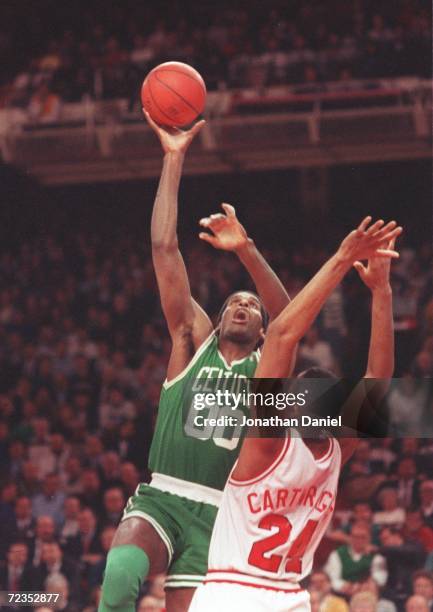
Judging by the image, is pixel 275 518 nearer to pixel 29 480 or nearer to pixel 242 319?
pixel 242 319

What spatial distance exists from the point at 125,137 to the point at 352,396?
10.2 meters

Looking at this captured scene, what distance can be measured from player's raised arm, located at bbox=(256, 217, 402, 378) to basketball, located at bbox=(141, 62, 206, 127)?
6.30 ft

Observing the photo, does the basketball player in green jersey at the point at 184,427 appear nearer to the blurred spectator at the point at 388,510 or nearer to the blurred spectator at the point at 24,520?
the blurred spectator at the point at 388,510

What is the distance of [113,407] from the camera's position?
11336 mm

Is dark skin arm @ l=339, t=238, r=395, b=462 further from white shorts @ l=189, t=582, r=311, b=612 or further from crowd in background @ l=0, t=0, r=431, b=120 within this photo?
crowd in background @ l=0, t=0, r=431, b=120

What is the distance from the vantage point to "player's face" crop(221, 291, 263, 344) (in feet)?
15.3

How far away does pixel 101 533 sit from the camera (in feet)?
28.6

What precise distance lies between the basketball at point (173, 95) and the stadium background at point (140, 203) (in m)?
4.69

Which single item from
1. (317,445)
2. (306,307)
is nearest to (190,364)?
(317,445)

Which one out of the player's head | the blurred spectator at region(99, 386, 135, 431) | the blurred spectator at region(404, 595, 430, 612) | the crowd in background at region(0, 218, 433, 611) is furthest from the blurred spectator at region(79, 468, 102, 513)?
the player's head

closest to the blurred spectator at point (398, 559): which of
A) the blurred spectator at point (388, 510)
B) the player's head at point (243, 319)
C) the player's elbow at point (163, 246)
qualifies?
the blurred spectator at point (388, 510)

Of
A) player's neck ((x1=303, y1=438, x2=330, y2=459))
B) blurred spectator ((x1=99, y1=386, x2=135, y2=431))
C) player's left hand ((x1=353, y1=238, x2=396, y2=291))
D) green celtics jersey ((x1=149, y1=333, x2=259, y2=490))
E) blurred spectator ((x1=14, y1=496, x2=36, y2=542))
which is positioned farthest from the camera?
blurred spectator ((x1=99, y1=386, x2=135, y2=431))

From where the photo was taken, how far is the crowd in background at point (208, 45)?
14.1 metres

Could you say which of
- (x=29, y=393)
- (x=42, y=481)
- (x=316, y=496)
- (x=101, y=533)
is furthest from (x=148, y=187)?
(x=316, y=496)
